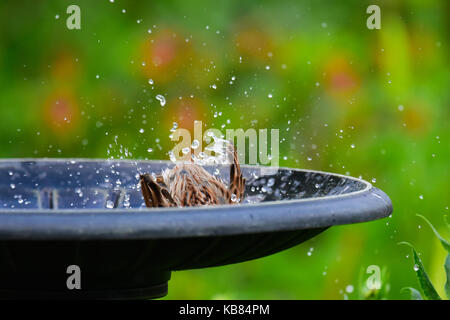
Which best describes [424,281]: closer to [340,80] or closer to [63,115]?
[340,80]

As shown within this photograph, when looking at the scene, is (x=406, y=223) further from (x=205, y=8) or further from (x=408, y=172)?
(x=205, y=8)

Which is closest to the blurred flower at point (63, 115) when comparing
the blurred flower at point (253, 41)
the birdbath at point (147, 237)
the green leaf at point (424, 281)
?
the blurred flower at point (253, 41)

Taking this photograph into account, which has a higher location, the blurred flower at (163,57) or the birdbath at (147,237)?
the blurred flower at (163,57)

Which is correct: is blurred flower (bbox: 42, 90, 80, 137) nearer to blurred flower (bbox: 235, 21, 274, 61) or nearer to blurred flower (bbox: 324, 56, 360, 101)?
blurred flower (bbox: 235, 21, 274, 61)

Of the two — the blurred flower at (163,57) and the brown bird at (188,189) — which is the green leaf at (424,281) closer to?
the brown bird at (188,189)
